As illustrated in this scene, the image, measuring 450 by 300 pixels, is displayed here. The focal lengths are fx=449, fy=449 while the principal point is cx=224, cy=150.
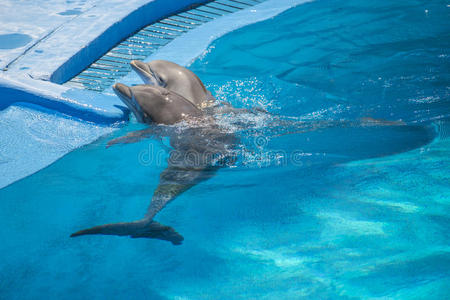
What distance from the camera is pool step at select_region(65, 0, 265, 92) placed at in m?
5.62

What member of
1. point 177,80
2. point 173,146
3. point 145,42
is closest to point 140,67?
point 177,80

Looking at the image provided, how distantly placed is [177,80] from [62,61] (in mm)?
1654

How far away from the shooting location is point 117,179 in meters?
3.72

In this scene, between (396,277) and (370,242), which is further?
(370,242)

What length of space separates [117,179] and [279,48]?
11.9 feet

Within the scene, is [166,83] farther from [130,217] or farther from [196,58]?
[130,217]

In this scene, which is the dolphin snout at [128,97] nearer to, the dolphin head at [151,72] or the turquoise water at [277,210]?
the turquoise water at [277,210]

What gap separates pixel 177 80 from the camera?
4.62m

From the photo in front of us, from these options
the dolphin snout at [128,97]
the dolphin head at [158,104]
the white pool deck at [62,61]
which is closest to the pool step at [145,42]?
the white pool deck at [62,61]

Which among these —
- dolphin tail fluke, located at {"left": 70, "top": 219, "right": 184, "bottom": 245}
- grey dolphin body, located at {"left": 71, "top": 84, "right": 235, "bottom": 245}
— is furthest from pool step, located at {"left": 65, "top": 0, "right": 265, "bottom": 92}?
dolphin tail fluke, located at {"left": 70, "top": 219, "right": 184, "bottom": 245}

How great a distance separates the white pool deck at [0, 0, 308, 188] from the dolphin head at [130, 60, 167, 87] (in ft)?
1.31

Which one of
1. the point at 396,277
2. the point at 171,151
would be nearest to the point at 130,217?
the point at 171,151

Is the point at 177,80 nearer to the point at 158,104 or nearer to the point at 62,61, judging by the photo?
the point at 158,104

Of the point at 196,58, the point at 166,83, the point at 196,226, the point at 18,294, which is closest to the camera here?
the point at 18,294
